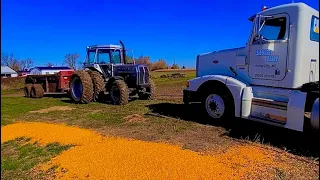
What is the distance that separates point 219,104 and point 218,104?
30 millimetres

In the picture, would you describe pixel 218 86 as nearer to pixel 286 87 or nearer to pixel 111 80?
pixel 286 87

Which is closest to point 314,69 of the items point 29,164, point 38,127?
point 29,164

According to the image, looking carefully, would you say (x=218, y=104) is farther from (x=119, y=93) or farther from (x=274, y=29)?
(x=119, y=93)

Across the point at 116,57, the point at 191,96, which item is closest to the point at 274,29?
the point at 191,96

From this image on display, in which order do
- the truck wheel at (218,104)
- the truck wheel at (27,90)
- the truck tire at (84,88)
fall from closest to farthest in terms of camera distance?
the truck wheel at (218,104)
the truck tire at (84,88)
the truck wheel at (27,90)

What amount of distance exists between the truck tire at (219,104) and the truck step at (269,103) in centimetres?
83

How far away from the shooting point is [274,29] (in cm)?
675

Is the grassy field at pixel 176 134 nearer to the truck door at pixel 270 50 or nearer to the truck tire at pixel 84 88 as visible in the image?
the truck door at pixel 270 50

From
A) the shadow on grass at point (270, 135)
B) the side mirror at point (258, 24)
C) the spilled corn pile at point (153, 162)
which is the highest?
the side mirror at point (258, 24)

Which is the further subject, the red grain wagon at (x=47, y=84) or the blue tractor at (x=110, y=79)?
the red grain wagon at (x=47, y=84)

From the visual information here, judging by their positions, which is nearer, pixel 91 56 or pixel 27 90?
pixel 91 56

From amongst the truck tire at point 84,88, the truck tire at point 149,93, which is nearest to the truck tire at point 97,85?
the truck tire at point 84,88

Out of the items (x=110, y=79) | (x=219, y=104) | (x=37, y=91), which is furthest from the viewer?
(x=37, y=91)

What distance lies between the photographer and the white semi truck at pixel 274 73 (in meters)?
6.01
